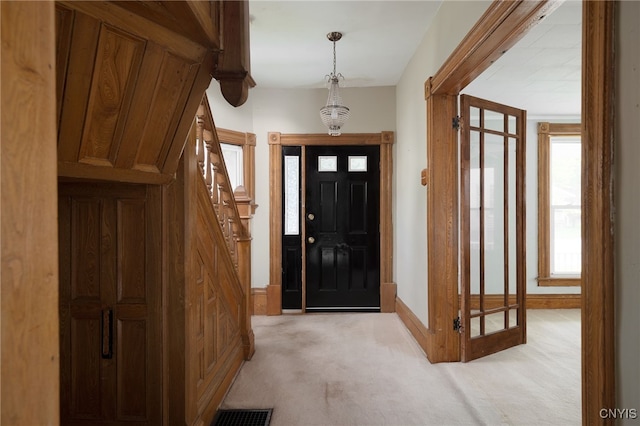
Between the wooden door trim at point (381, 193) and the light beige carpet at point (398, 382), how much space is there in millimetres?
842

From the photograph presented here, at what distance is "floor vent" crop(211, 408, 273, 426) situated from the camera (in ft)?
6.70

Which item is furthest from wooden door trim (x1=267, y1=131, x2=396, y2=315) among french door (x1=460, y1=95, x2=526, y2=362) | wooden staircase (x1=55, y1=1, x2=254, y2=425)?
wooden staircase (x1=55, y1=1, x2=254, y2=425)

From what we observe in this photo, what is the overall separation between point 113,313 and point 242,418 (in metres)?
0.99

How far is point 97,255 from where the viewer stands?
5.58 feet

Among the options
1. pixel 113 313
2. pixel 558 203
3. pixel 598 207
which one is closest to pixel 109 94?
pixel 113 313

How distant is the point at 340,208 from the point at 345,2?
2.35 meters

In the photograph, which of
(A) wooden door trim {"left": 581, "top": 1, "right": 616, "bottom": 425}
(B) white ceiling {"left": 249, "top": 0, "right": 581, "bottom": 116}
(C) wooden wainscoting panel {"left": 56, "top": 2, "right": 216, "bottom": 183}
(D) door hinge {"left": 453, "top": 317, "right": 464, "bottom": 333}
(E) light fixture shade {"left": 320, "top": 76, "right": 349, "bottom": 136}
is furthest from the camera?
(E) light fixture shade {"left": 320, "top": 76, "right": 349, "bottom": 136}

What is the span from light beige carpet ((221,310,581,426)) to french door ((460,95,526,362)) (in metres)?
0.22

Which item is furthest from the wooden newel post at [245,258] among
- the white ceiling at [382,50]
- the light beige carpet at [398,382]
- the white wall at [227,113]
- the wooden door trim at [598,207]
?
the wooden door trim at [598,207]

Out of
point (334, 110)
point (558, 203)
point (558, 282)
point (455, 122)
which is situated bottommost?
point (558, 282)

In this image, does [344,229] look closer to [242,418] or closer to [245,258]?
[245,258]

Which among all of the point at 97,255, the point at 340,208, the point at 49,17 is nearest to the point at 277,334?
the point at 340,208

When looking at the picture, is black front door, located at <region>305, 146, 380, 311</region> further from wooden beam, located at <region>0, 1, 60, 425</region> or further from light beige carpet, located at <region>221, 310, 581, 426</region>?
wooden beam, located at <region>0, 1, 60, 425</region>

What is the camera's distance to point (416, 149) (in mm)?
3459
